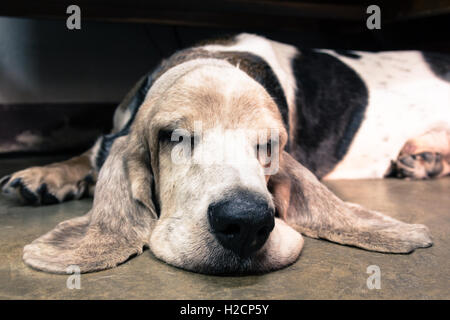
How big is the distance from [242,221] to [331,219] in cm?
73

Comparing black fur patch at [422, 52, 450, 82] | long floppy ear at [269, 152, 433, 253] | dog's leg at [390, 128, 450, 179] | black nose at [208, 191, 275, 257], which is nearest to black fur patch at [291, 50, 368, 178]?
dog's leg at [390, 128, 450, 179]

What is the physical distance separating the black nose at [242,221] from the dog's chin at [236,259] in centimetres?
3

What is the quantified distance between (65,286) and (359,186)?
7.73 ft

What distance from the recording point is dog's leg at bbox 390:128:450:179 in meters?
3.63

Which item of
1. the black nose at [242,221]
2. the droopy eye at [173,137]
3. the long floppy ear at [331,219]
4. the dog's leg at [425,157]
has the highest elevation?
the droopy eye at [173,137]

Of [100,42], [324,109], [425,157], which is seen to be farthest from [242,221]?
[100,42]

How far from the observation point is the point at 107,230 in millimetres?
1846

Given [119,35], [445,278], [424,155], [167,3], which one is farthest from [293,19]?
[445,278]

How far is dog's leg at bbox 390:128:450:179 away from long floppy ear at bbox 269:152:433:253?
1.64m

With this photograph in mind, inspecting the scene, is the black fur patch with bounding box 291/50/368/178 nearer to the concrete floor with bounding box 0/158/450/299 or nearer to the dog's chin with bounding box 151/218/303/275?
the concrete floor with bounding box 0/158/450/299

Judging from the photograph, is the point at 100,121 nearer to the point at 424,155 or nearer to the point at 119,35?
the point at 119,35

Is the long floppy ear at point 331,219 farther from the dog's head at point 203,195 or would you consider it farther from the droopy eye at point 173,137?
the droopy eye at point 173,137

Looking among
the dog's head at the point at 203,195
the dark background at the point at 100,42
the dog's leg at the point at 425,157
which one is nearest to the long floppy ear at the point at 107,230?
the dog's head at the point at 203,195

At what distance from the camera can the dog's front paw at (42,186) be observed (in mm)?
2645
